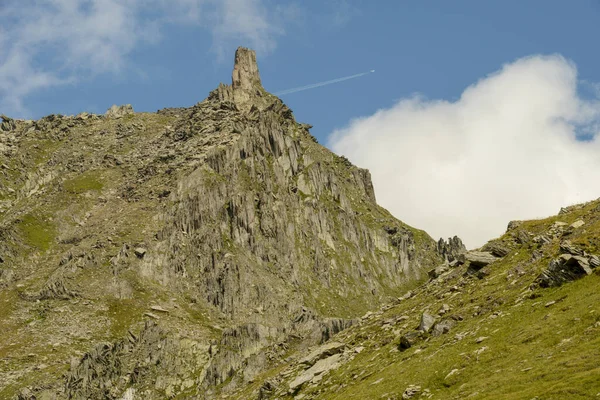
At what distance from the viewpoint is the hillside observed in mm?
35594

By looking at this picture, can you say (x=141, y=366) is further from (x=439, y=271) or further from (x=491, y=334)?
(x=491, y=334)

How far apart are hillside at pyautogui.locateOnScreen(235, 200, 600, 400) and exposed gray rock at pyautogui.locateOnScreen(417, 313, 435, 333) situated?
0.09m

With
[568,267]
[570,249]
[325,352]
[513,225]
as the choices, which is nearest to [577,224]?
[570,249]

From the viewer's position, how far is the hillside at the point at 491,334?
35594 mm

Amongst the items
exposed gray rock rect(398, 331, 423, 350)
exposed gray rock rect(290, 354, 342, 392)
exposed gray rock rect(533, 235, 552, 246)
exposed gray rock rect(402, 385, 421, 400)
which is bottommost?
exposed gray rock rect(402, 385, 421, 400)

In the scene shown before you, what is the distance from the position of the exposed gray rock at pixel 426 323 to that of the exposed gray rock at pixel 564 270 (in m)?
10.2

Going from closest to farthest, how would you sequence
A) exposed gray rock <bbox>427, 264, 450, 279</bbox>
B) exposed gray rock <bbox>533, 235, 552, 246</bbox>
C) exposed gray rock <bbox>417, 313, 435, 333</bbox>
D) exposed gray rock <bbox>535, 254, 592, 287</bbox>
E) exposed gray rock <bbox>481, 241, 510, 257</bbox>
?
exposed gray rock <bbox>535, 254, 592, 287</bbox> < exposed gray rock <bbox>417, 313, 435, 333</bbox> < exposed gray rock <bbox>533, 235, 552, 246</bbox> < exposed gray rock <bbox>481, 241, 510, 257</bbox> < exposed gray rock <bbox>427, 264, 450, 279</bbox>

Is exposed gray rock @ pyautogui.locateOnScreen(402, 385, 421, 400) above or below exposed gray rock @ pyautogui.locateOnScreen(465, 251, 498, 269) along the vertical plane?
below

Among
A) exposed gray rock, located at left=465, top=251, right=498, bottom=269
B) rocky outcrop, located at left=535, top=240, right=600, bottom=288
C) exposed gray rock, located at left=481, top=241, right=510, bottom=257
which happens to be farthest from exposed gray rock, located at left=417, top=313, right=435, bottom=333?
exposed gray rock, located at left=481, top=241, right=510, bottom=257

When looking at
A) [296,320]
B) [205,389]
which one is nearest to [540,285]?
[205,389]

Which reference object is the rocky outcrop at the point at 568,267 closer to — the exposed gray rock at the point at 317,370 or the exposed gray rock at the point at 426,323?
the exposed gray rock at the point at 426,323

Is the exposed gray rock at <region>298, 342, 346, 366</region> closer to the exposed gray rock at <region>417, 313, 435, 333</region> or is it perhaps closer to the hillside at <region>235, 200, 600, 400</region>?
the hillside at <region>235, 200, 600, 400</region>

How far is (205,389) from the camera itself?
433 feet

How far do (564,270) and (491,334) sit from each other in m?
8.70
